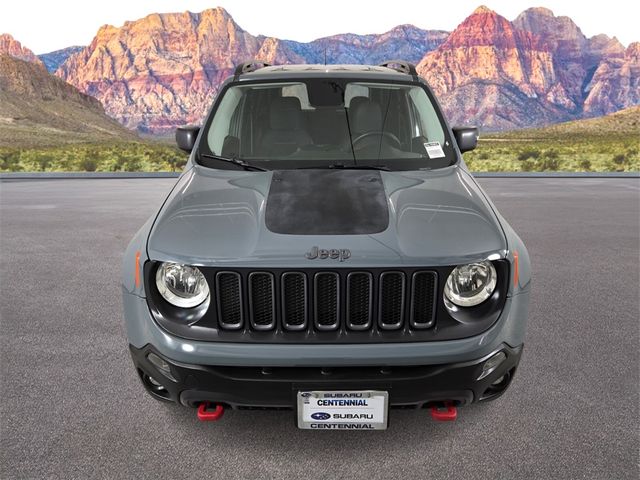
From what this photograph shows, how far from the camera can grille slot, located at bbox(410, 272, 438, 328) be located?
3.19 metres

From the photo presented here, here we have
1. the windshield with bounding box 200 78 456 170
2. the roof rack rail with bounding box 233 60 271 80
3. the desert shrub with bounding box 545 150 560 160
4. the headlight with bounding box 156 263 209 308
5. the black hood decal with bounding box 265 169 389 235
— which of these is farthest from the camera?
the desert shrub with bounding box 545 150 560 160

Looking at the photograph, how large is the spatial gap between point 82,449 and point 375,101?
3.01 metres

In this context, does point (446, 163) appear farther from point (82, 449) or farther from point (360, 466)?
point (82, 449)

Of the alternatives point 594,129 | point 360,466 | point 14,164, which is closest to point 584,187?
point 360,466

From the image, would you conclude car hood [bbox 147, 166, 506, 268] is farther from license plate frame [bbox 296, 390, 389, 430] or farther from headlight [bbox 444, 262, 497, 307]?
license plate frame [bbox 296, 390, 389, 430]

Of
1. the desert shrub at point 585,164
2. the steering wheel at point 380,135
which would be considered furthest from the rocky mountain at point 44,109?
the steering wheel at point 380,135

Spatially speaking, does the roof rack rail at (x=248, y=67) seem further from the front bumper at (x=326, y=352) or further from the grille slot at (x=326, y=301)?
the front bumper at (x=326, y=352)

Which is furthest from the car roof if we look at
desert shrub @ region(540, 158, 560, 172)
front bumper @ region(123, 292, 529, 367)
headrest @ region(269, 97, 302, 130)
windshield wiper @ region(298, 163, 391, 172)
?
desert shrub @ region(540, 158, 560, 172)

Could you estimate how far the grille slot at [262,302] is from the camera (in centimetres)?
317

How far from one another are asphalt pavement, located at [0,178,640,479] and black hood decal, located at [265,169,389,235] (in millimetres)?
1140

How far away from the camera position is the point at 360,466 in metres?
3.39

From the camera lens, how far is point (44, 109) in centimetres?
11519

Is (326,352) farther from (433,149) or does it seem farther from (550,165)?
(550,165)

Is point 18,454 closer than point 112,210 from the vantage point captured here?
Yes
